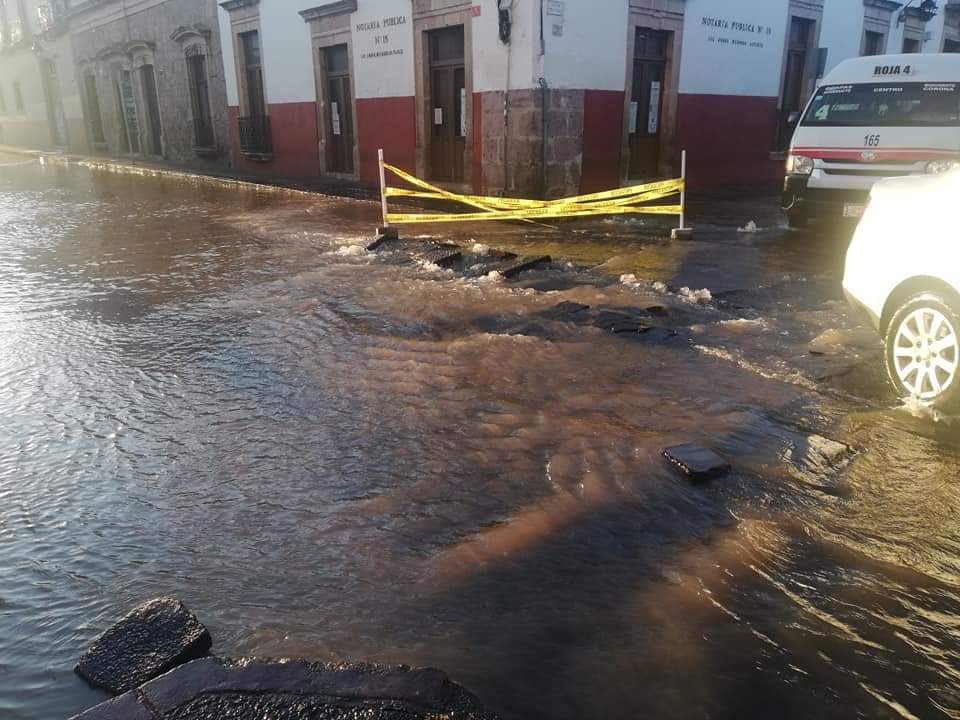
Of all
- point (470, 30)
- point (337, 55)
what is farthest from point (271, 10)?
point (470, 30)

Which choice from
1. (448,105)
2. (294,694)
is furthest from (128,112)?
(294,694)

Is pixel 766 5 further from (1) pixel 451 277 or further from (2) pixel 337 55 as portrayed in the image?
(1) pixel 451 277

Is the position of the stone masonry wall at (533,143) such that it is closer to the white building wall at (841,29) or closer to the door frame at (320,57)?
the door frame at (320,57)

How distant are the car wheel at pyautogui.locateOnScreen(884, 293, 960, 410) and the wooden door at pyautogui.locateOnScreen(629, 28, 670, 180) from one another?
1132 cm

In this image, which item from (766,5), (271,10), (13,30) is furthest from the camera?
(13,30)

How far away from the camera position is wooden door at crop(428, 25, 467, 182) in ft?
48.5

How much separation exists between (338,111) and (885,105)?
42.8 ft

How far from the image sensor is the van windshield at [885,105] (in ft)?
29.6

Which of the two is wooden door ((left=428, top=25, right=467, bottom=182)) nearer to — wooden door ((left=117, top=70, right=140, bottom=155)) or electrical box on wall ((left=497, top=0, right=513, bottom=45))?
electrical box on wall ((left=497, top=0, right=513, bottom=45))

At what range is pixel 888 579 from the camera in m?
2.77

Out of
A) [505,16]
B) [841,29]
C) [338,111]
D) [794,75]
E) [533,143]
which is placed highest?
[841,29]

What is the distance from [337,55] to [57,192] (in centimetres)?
771

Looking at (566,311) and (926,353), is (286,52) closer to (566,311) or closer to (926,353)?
(566,311)

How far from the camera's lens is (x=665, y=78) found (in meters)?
15.4
